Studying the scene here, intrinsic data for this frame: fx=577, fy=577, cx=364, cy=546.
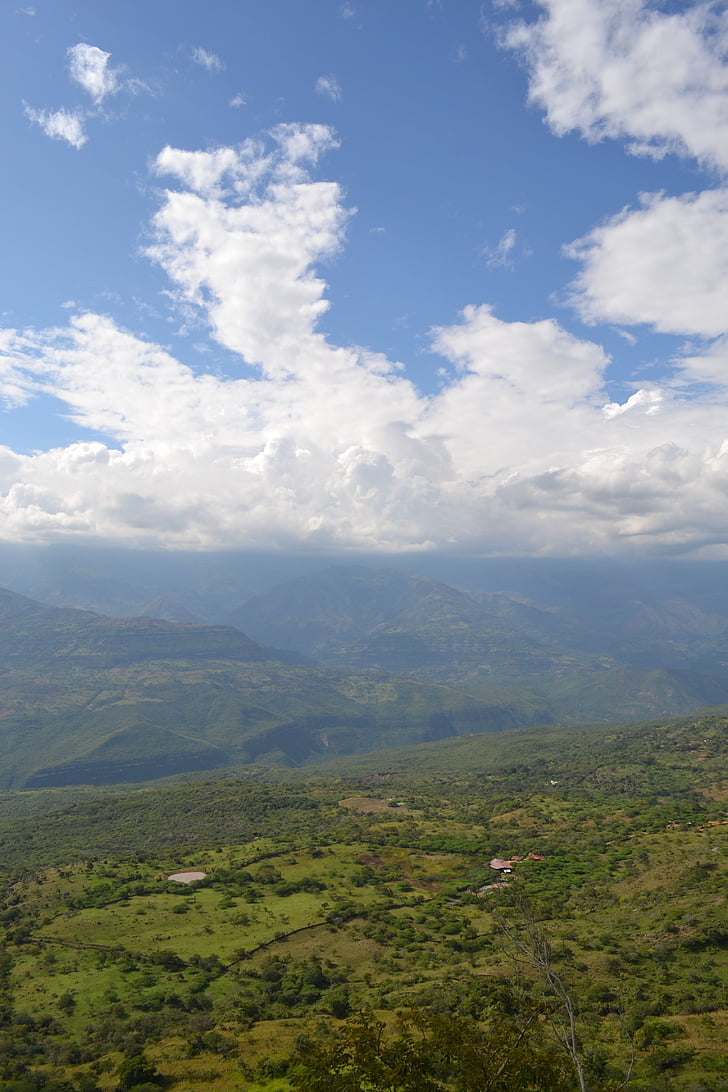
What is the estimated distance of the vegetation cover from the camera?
112ft

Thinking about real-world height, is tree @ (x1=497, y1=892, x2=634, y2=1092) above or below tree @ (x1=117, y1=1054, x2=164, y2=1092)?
above

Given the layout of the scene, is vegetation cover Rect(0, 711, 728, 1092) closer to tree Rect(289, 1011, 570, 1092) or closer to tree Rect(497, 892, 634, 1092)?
tree Rect(289, 1011, 570, 1092)

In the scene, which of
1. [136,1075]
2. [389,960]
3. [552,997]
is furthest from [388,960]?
[136,1075]

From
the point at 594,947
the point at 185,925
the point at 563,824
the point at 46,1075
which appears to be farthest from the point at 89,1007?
the point at 563,824

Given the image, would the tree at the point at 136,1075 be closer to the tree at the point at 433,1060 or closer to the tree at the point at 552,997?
the tree at the point at 433,1060

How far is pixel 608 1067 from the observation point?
1447 inches

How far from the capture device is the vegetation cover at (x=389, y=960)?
3422 cm

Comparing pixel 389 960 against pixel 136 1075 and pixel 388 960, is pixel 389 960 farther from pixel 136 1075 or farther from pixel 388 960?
pixel 136 1075

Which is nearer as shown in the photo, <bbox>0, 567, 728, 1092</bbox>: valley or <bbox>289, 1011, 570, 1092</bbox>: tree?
<bbox>289, 1011, 570, 1092</bbox>: tree

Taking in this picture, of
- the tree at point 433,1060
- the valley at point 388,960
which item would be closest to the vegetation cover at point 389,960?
the tree at point 433,1060

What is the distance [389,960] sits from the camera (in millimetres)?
69062

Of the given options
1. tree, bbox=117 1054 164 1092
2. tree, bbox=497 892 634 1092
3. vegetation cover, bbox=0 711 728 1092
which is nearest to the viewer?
tree, bbox=497 892 634 1092

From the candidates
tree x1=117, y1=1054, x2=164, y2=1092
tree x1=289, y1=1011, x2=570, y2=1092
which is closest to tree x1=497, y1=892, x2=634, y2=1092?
tree x1=289, y1=1011, x2=570, y2=1092

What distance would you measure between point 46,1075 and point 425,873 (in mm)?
72679
